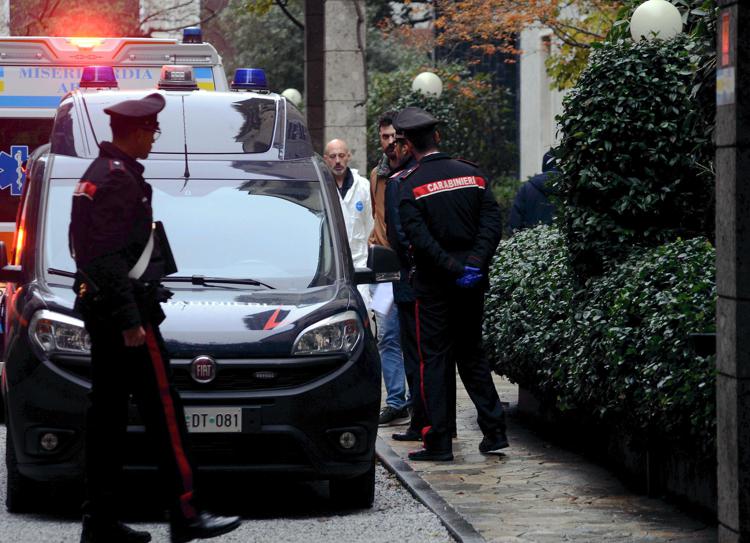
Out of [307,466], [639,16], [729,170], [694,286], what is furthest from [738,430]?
[639,16]

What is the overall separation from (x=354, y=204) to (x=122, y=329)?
5.32m

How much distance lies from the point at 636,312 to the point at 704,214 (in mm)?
1427

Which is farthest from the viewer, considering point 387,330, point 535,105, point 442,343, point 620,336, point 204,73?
point 535,105

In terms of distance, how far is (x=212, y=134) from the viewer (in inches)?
330

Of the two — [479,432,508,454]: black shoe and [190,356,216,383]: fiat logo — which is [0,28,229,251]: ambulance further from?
[190,356,216,383]: fiat logo

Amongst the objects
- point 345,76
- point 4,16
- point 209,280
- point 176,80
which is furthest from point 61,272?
point 4,16

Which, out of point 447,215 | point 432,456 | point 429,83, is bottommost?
point 432,456

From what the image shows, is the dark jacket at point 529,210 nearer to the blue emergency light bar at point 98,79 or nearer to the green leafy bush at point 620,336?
the green leafy bush at point 620,336

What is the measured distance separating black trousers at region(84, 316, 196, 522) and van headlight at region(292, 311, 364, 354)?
112 centimetres

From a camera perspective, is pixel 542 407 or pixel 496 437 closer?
pixel 496 437

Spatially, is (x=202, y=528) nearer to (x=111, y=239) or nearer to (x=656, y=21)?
(x=111, y=239)

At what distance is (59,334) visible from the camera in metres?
7.13

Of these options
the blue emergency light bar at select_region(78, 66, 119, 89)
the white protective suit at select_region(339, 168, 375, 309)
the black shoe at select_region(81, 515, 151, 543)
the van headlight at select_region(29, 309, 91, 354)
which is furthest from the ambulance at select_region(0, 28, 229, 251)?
the black shoe at select_region(81, 515, 151, 543)

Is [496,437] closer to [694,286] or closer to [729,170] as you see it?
[694,286]
